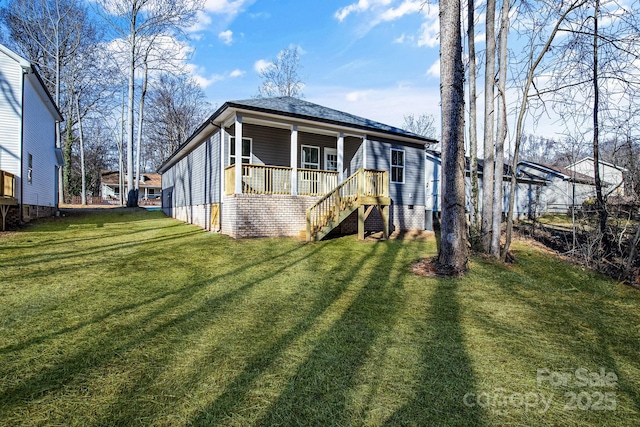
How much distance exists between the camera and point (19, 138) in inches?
432

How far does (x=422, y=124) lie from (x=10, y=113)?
35.1 meters

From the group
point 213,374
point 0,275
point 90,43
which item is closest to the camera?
point 213,374

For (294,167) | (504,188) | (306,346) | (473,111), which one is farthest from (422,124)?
(306,346)

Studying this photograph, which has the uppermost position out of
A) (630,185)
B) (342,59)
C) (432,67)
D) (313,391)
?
(342,59)

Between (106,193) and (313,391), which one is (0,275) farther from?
(106,193)

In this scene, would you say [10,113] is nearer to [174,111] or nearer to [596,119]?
[596,119]

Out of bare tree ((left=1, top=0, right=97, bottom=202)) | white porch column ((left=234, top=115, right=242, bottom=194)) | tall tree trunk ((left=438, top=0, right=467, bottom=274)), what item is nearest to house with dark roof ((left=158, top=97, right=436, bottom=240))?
white porch column ((left=234, top=115, right=242, bottom=194))

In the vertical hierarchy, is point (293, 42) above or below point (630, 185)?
above

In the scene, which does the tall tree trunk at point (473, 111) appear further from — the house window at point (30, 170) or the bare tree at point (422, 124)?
the bare tree at point (422, 124)

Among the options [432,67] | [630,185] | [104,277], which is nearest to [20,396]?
[104,277]

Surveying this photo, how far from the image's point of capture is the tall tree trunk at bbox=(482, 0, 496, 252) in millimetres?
7859

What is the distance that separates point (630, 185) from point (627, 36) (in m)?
3.16

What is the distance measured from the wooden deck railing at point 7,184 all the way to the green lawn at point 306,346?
15.3 ft

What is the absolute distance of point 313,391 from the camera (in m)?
2.48
